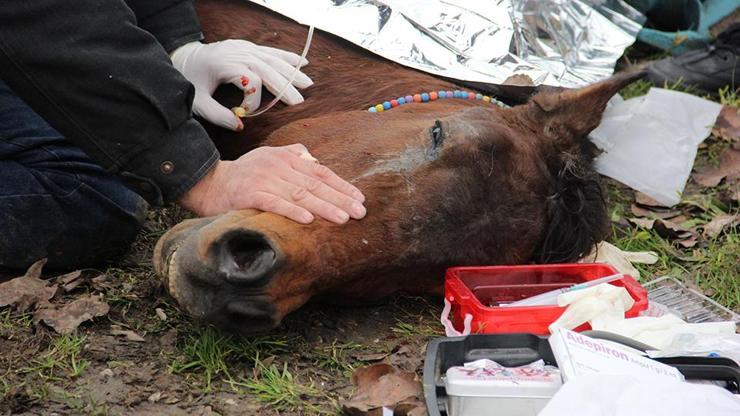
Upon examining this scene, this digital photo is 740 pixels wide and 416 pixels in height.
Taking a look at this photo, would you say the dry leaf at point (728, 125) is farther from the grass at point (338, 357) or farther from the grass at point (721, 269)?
the grass at point (338, 357)

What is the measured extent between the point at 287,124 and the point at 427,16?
1.13m

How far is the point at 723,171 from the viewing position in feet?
16.3

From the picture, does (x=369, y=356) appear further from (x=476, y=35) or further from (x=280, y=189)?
(x=476, y=35)

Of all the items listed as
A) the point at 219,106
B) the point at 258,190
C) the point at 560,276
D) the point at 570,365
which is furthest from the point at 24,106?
the point at 570,365

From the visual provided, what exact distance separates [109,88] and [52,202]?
85 cm

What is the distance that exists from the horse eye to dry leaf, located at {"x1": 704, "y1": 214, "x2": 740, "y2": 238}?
6.19 ft

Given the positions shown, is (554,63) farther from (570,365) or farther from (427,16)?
(570,365)

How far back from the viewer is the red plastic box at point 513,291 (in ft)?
9.44

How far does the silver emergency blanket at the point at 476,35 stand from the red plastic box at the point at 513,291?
3.56 ft

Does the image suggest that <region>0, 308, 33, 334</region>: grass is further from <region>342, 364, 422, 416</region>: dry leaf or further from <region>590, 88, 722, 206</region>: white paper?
<region>590, 88, 722, 206</region>: white paper

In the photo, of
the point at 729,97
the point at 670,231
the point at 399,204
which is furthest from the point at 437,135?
the point at 729,97

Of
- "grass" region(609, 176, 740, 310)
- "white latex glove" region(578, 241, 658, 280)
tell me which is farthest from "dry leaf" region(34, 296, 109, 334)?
"grass" region(609, 176, 740, 310)

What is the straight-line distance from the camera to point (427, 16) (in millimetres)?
4281

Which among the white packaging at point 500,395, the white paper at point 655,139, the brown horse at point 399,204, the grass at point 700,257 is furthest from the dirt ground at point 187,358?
the white paper at point 655,139
